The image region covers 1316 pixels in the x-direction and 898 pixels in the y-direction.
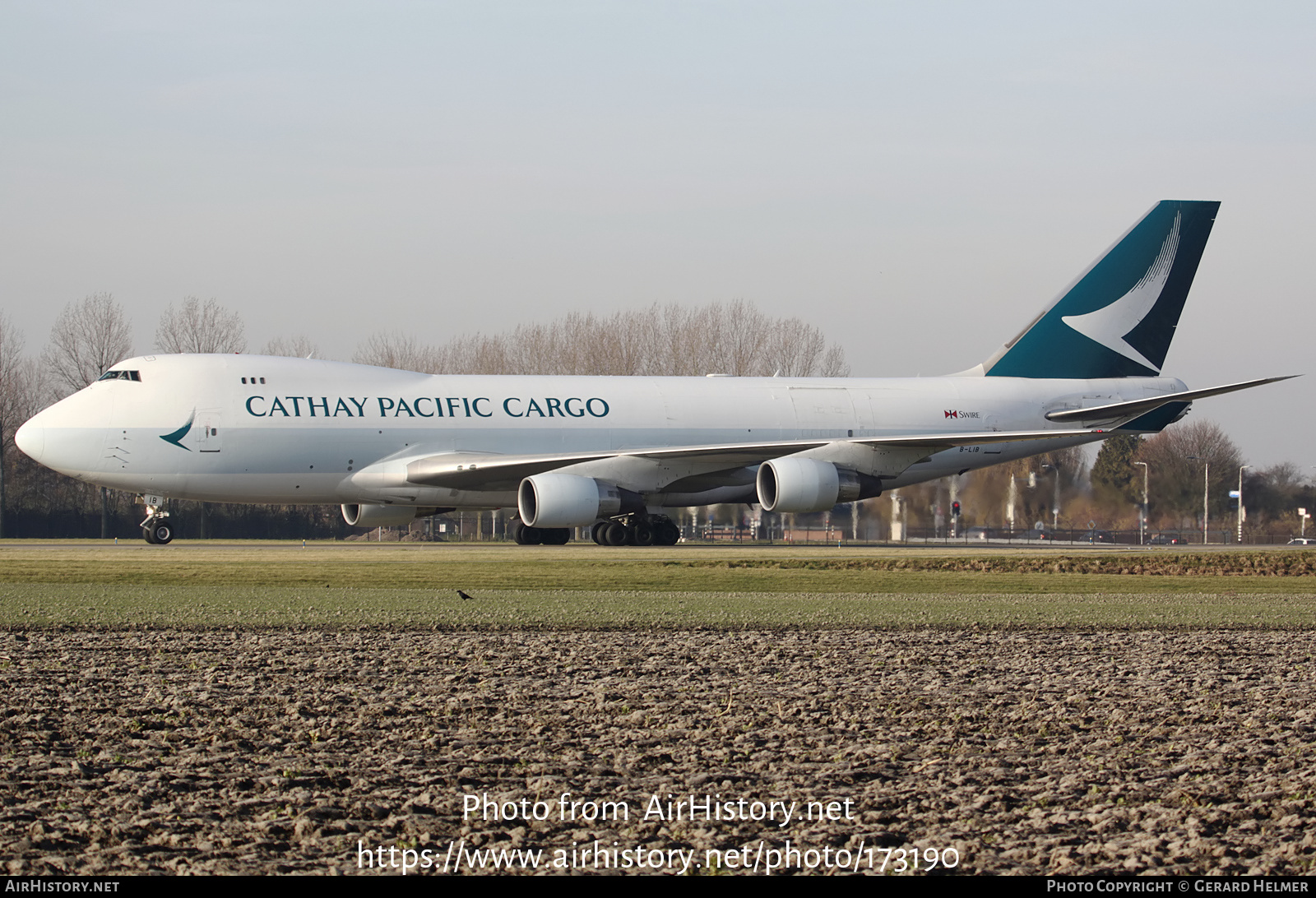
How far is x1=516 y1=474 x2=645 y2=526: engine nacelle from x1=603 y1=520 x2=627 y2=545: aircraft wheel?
2.08 m

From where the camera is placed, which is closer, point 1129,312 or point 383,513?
point 383,513

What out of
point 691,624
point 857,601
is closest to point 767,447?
point 857,601

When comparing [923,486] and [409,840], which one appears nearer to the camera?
[409,840]

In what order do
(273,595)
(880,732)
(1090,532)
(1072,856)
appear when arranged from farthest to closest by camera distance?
(1090,532), (273,595), (880,732), (1072,856)

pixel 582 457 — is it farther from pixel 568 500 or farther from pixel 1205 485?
pixel 1205 485

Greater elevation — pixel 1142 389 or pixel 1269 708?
pixel 1142 389

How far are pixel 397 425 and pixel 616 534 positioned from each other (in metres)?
4.93

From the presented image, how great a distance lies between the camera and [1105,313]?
102 feet

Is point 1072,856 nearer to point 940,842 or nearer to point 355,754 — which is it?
point 940,842

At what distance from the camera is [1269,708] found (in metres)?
6.31

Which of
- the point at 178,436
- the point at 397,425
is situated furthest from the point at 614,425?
the point at 178,436

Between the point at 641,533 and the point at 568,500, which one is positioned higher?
the point at 568,500

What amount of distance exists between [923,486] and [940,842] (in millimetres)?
30751

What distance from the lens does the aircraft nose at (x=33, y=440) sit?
81.7 ft
